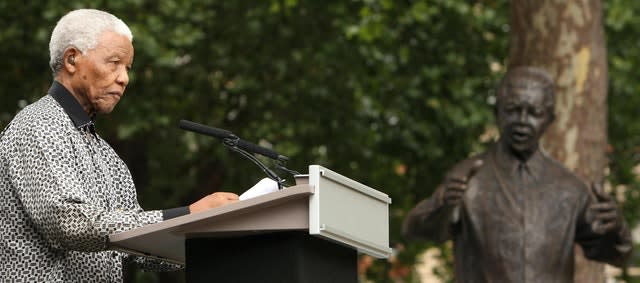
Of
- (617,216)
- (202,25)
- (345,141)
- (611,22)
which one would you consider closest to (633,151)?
(611,22)

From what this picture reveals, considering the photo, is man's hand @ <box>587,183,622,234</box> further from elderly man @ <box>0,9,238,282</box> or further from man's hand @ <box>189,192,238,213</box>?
man's hand @ <box>189,192,238,213</box>

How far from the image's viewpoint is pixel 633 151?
766 inches

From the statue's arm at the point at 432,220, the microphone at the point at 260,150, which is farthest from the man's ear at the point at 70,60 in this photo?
the statue's arm at the point at 432,220

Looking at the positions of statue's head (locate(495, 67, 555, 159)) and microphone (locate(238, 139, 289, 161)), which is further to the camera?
statue's head (locate(495, 67, 555, 159))

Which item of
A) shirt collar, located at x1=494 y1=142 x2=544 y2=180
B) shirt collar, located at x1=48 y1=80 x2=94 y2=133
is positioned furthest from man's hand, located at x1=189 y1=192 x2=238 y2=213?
shirt collar, located at x1=494 y1=142 x2=544 y2=180

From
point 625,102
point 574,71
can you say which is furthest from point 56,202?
point 625,102

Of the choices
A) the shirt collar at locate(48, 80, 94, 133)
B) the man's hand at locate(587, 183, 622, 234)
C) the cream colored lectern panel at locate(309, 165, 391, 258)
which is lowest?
the cream colored lectern panel at locate(309, 165, 391, 258)

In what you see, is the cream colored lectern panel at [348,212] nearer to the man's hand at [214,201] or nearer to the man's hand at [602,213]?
the man's hand at [214,201]

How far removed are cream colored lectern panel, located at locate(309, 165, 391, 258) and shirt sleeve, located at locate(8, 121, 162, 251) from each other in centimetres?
48

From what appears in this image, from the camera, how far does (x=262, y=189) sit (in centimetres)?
378

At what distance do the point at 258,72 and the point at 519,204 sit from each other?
9033 mm

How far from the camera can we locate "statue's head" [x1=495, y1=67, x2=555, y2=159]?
8.91 meters

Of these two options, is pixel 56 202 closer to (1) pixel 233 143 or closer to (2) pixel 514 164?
(1) pixel 233 143

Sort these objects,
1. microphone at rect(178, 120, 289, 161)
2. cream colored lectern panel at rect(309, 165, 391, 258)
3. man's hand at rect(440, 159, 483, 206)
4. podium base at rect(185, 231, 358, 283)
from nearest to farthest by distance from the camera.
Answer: cream colored lectern panel at rect(309, 165, 391, 258) < podium base at rect(185, 231, 358, 283) < microphone at rect(178, 120, 289, 161) < man's hand at rect(440, 159, 483, 206)
